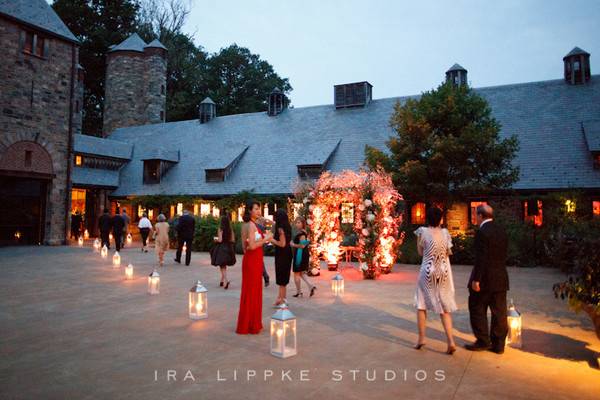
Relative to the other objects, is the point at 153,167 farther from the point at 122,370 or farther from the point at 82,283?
the point at 122,370

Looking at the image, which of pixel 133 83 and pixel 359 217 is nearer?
pixel 359 217

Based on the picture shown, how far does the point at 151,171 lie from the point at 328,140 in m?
13.4

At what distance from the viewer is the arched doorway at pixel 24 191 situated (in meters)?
20.8

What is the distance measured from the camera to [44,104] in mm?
22172

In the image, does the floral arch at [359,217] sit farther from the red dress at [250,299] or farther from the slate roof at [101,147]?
the slate roof at [101,147]

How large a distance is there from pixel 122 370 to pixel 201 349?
42.4 inches

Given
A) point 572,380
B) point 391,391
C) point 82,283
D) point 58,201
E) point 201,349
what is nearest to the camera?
point 391,391

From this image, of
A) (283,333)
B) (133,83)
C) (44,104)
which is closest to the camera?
(283,333)

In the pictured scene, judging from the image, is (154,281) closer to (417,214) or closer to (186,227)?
(186,227)

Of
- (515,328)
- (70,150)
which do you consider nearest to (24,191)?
(70,150)

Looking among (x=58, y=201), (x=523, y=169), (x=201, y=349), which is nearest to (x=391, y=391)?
(x=201, y=349)

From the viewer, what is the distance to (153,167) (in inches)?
1172

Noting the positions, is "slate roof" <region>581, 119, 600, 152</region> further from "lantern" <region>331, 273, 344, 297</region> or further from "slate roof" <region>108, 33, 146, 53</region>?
"slate roof" <region>108, 33, 146, 53</region>

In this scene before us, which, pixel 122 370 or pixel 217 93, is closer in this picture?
pixel 122 370
